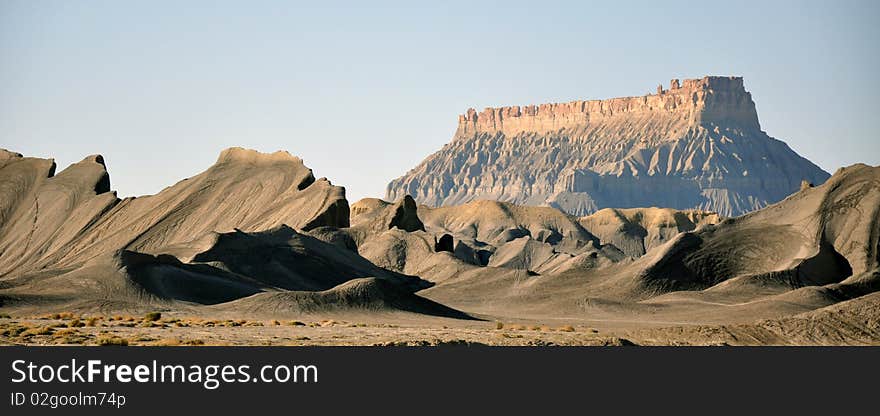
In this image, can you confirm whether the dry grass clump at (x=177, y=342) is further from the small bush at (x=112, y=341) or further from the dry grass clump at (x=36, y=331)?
the dry grass clump at (x=36, y=331)

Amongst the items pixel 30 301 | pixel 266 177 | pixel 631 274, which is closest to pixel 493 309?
pixel 631 274

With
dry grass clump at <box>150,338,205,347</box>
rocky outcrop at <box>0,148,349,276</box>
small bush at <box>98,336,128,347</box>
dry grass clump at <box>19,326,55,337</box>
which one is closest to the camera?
small bush at <box>98,336,128,347</box>

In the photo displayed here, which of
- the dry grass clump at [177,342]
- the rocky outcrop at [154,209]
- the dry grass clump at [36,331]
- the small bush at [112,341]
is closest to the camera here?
the small bush at [112,341]

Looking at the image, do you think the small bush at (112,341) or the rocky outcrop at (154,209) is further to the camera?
the rocky outcrop at (154,209)

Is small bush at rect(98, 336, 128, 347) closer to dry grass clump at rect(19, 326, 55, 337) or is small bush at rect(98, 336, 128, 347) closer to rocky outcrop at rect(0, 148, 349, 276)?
dry grass clump at rect(19, 326, 55, 337)

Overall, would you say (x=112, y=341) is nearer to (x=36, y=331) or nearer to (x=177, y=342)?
(x=177, y=342)

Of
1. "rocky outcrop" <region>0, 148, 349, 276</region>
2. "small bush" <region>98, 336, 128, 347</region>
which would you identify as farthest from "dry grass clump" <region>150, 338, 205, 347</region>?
"rocky outcrop" <region>0, 148, 349, 276</region>

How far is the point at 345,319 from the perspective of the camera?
81.7 m

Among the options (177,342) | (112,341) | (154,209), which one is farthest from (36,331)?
(154,209)

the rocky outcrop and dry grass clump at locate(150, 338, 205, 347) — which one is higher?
the rocky outcrop

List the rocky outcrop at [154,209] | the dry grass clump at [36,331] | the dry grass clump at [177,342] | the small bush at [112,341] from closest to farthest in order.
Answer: the small bush at [112,341]
the dry grass clump at [177,342]
the dry grass clump at [36,331]
the rocky outcrop at [154,209]

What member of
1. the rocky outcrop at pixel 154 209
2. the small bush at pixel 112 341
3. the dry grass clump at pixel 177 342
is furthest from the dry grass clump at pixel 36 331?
the rocky outcrop at pixel 154 209

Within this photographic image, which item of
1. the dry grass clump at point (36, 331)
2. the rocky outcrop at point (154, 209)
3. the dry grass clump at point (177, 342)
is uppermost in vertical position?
the rocky outcrop at point (154, 209)

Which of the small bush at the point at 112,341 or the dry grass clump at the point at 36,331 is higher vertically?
the dry grass clump at the point at 36,331
